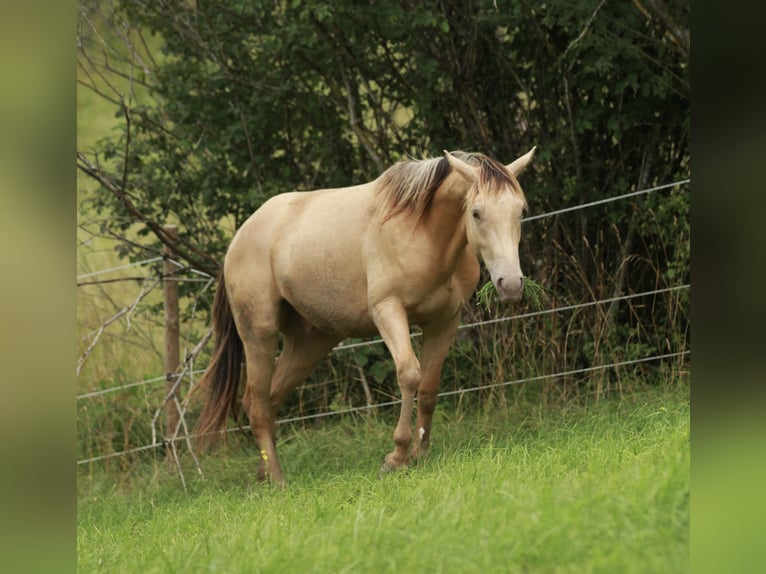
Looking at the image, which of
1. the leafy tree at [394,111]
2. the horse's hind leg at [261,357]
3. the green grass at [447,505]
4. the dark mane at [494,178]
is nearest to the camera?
the green grass at [447,505]

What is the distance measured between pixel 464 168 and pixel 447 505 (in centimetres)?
221

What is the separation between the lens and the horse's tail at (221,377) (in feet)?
23.1

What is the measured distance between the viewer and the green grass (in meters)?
3.16

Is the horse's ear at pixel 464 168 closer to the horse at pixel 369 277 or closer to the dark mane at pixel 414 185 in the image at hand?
the horse at pixel 369 277

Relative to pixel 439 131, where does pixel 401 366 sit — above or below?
below

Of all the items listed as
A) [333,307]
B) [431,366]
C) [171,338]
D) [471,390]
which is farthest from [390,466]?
[171,338]

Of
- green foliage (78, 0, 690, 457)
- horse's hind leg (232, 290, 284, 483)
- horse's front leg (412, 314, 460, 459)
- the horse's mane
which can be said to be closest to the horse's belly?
horse's hind leg (232, 290, 284, 483)

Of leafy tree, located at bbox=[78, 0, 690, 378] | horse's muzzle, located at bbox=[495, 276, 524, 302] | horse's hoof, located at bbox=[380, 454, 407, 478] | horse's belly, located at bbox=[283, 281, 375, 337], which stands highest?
leafy tree, located at bbox=[78, 0, 690, 378]

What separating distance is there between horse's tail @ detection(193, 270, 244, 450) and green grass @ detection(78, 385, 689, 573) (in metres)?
0.40

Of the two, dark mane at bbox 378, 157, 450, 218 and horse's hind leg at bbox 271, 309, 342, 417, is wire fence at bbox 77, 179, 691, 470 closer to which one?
horse's hind leg at bbox 271, 309, 342, 417

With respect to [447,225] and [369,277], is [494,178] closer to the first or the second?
[447,225]

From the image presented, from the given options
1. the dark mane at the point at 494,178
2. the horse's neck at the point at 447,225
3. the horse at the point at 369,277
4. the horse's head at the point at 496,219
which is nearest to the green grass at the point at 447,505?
the horse at the point at 369,277

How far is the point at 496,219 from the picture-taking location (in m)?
5.31

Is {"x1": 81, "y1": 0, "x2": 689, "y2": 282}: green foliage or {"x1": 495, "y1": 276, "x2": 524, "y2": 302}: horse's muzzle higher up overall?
{"x1": 81, "y1": 0, "x2": 689, "y2": 282}: green foliage
